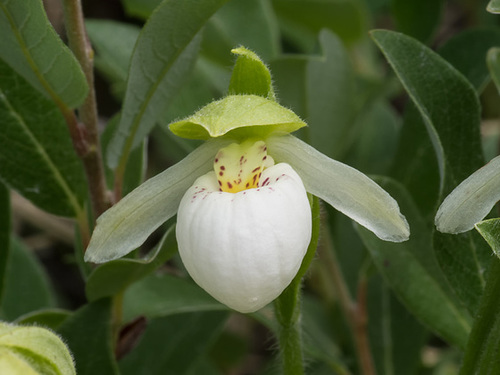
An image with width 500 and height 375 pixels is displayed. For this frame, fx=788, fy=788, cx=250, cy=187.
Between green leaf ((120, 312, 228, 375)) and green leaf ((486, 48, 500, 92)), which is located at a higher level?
green leaf ((486, 48, 500, 92))

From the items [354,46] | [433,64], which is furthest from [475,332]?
[354,46]

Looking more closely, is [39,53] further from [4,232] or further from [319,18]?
[319,18]

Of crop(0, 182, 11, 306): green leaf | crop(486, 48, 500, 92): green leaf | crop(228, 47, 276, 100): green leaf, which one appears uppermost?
crop(228, 47, 276, 100): green leaf

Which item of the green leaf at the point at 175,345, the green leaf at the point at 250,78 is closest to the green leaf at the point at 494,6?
the green leaf at the point at 250,78

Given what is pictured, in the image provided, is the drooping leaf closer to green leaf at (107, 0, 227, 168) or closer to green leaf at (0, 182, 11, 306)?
green leaf at (107, 0, 227, 168)

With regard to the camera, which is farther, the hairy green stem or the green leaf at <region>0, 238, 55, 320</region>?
the green leaf at <region>0, 238, 55, 320</region>

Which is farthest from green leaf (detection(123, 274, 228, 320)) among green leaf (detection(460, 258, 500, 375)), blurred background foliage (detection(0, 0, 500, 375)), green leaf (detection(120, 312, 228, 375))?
green leaf (detection(460, 258, 500, 375))
